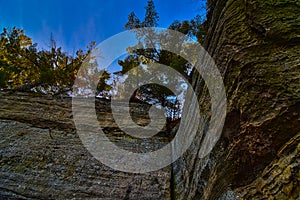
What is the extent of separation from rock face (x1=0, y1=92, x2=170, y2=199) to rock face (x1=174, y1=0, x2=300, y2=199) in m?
2.49

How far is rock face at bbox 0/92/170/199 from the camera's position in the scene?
208 inches

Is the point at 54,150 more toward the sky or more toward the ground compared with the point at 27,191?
more toward the sky

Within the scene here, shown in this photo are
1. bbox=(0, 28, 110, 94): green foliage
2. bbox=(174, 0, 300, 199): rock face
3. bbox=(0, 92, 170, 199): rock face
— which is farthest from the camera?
bbox=(0, 28, 110, 94): green foliage

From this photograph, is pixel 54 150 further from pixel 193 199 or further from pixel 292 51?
pixel 292 51

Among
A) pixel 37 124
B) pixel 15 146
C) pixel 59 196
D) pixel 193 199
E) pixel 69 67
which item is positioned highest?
pixel 69 67

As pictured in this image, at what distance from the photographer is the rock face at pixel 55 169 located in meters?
5.29

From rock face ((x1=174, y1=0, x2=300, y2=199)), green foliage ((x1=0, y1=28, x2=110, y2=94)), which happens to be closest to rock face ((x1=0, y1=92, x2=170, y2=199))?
rock face ((x1=174, y1=0, x2=300, y2=199))

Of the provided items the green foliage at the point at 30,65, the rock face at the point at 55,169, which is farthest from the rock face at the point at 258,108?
the green foliage at the point at 30,65

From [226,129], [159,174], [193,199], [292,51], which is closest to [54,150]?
[159,174]

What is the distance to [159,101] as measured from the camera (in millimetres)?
11266

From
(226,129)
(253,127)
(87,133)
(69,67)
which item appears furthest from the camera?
(69,67)

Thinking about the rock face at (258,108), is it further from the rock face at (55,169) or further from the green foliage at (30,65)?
the green foliage at (30,65)

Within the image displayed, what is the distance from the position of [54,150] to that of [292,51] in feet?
21.3

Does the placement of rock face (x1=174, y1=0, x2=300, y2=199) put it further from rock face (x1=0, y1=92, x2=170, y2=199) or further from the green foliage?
the green foliage
